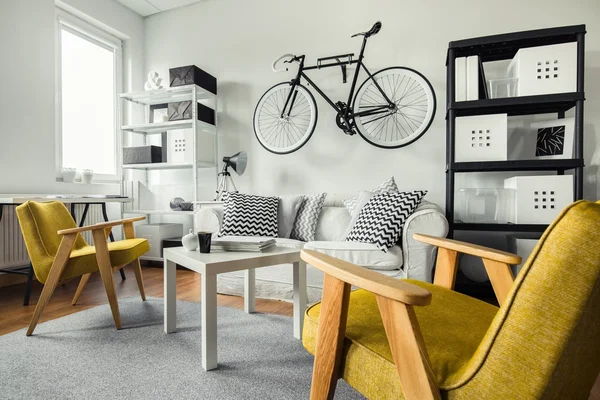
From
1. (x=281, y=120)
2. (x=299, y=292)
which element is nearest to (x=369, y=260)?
(x=299, y=292)

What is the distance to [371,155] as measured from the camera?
10.2 ft

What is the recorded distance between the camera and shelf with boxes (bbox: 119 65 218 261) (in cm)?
334

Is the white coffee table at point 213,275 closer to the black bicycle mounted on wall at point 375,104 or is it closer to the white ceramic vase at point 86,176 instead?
the black bicycle mounted on wall at point 375,104

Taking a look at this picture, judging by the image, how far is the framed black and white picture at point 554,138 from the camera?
91.1 inches

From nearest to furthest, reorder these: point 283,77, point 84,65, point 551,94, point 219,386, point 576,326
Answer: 1. point 576,326
2. point 219,386
3. point 551,94
4. point 283,77
5. point 84,65

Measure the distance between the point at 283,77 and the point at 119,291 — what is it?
7.69 ft

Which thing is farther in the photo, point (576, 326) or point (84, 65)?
point (84, 65)

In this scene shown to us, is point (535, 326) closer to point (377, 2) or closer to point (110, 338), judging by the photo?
point (110, 338)

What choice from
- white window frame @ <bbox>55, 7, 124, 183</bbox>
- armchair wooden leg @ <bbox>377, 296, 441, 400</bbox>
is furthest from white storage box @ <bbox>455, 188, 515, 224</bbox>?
white window frame @ <bbox>55, 7, 124, 183</bbox>

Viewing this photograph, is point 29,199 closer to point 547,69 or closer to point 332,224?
point 332,224

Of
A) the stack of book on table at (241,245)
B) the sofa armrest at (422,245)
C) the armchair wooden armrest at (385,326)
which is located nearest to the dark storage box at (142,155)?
the stack of book on table at (241,245)

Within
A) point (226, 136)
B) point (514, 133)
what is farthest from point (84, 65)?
point (514, 133)

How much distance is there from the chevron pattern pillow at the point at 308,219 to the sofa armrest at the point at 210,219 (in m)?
0.57

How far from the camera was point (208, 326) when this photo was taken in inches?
55.4
